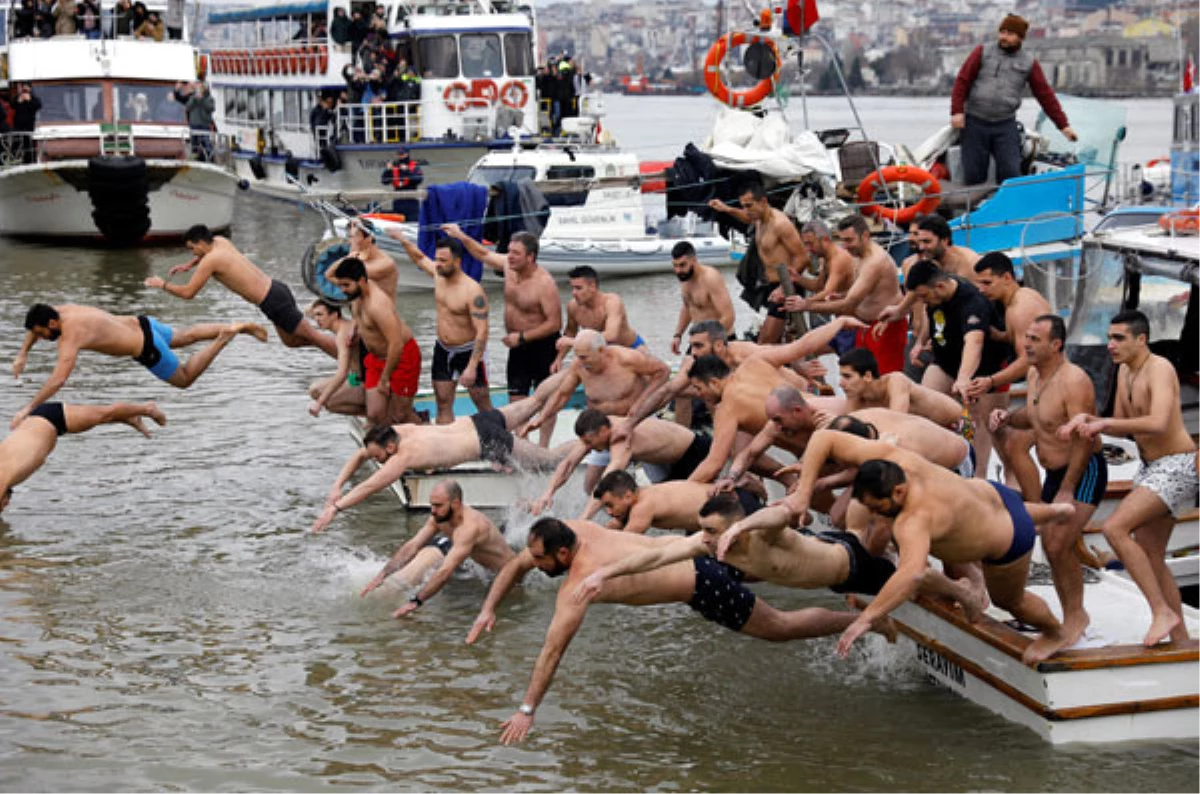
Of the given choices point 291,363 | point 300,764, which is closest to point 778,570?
point 300,764

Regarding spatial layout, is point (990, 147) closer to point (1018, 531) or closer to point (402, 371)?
point (402, 371)

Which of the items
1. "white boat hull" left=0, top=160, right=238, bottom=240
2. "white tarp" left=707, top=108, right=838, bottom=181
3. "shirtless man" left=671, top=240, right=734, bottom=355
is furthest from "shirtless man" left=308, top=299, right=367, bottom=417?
"white boat hull" left=0, top=160, right=238, bottom=240

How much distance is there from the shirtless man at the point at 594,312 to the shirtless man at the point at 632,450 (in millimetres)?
1539

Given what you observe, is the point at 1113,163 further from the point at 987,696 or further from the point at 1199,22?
the point at 1199,22

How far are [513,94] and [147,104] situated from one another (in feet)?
23.8

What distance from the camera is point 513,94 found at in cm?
3547

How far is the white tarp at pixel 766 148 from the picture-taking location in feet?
69.6

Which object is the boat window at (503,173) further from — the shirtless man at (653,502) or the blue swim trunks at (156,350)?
the shirtless man at (653,502)

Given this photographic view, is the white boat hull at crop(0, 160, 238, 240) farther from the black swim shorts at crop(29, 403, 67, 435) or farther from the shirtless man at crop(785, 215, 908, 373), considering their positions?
the shirtless man at crop(785, 215, 908, 373)

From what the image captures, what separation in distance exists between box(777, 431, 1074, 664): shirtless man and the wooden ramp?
166mm

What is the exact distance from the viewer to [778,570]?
9.33m

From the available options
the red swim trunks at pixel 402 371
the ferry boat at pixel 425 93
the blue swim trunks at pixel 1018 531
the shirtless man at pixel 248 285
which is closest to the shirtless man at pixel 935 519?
the blue swim trunks at pixel 1018 531

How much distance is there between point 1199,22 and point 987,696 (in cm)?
4467

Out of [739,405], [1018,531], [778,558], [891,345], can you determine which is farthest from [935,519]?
[891,345]
